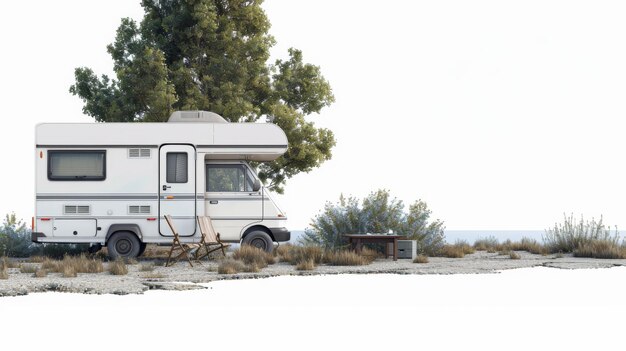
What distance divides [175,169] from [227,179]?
1.18 meters

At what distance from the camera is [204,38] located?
23.1 meters

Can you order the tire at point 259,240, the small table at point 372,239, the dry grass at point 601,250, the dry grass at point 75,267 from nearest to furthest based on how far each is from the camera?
the dry grass at point 75,267
the small table at point 372,239
the tire at point 259,240
the dry grass at point 601,250

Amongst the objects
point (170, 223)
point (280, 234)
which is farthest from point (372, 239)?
point (170, 223)

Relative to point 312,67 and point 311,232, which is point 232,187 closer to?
point 311,232

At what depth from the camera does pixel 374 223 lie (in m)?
18.5

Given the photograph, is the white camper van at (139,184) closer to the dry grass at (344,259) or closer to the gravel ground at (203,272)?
the gravel ground at (203,272)

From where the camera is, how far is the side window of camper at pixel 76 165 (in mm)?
17188

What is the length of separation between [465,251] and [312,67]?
25.3 feet

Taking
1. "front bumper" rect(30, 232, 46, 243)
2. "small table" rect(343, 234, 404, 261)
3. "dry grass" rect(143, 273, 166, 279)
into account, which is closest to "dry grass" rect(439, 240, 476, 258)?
"small table" rect(343, 234, 404, 261)

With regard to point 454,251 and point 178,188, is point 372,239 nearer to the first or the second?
point 454,251

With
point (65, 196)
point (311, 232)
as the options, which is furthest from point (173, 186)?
point (311, 232)

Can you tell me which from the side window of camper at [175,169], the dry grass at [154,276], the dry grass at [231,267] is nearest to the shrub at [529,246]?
the dry grass at [231,267]

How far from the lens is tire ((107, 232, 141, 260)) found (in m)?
17.2

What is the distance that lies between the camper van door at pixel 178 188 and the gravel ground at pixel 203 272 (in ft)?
3.39
